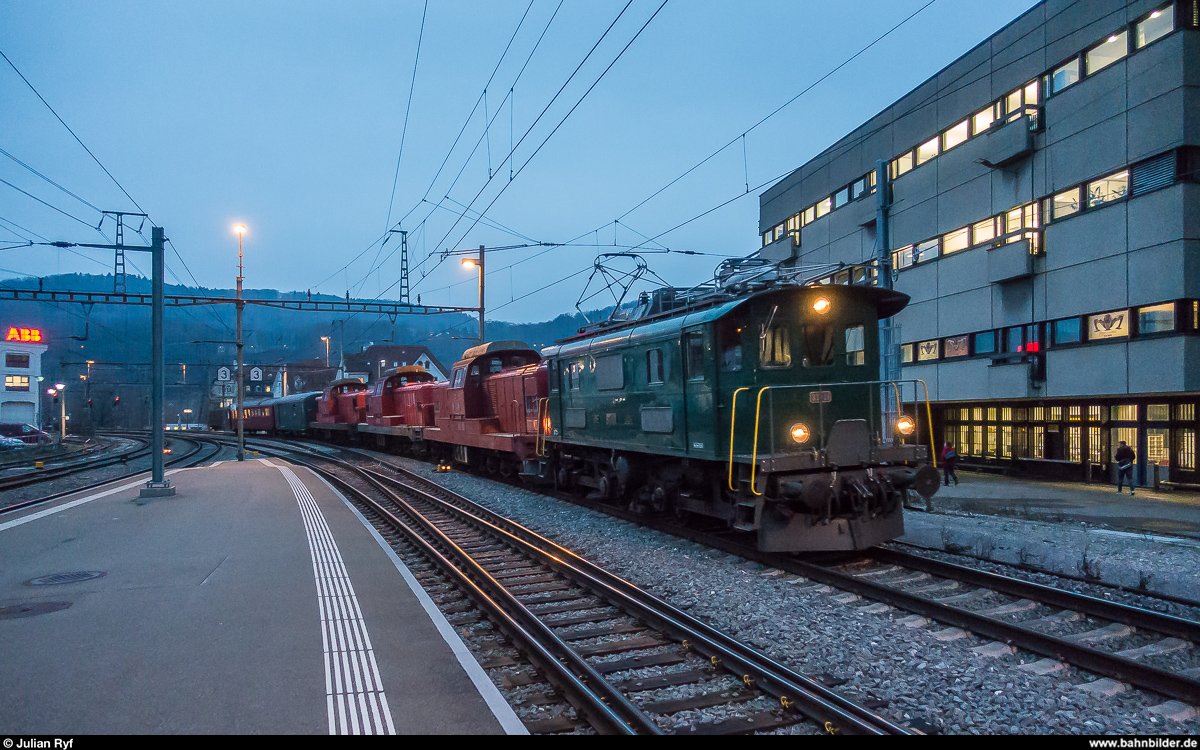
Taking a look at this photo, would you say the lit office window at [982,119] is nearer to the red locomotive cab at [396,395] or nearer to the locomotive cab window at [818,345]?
the locomotive cab window at [818,345]

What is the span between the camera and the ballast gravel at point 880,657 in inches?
183

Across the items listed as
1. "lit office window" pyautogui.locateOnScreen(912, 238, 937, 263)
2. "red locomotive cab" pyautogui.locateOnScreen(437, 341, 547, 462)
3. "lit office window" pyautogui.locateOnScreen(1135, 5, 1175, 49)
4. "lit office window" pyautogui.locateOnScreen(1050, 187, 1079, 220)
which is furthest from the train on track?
"lit office window" pyautogui.locateOnScreen(912, 238, 937, 263)

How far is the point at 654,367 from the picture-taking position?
11.0 meters

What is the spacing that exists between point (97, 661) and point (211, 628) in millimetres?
959

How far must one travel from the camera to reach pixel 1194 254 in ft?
56.7

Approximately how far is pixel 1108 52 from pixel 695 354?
1796cm

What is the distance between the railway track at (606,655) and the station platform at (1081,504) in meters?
9.07

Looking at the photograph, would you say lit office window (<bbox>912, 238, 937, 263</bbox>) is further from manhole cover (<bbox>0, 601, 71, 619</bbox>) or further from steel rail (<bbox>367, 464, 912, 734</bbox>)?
manhole cover (<bbox>0, 601, 71, 619</bbox>)

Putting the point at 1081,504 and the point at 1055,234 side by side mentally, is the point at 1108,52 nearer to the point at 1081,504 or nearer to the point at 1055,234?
the point at 1055,234

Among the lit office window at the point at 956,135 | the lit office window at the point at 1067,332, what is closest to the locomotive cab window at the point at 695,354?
the lit office window at the point at 1067,332

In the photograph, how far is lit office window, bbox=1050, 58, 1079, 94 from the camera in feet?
66.5

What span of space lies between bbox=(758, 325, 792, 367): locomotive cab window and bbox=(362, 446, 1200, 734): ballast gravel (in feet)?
8.61

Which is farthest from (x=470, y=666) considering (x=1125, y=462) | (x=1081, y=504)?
(x=1125, y=462)
